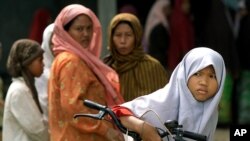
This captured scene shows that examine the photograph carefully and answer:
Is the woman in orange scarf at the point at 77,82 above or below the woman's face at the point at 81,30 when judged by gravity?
below

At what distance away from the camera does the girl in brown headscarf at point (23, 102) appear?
290 inches

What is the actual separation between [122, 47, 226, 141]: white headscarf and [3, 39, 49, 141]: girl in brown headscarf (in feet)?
5.50

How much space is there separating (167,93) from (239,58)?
20.1ft

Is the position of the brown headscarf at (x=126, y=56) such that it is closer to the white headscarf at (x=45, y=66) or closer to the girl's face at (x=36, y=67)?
the girl's face at (x=36, y=67)

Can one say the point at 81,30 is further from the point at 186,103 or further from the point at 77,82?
the point at 186,103

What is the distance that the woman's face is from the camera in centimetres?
704

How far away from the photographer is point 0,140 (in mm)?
8625

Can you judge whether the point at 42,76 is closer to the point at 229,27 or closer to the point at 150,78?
the point at 150,78

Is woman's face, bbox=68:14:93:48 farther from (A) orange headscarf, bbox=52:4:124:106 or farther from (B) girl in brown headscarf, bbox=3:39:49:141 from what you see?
(B) girl in brown headscarf, bbox=3:39:49:141

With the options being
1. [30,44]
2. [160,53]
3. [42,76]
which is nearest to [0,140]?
[42,76]

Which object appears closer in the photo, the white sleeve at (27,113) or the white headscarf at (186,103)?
the white headscarf at (186,103)

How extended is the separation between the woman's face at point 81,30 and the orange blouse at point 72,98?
0.21 m

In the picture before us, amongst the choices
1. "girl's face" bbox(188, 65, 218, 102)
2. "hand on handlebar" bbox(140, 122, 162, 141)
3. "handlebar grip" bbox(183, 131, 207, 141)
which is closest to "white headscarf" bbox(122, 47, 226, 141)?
"girl's face" bbox(188, 65, 218, 102)

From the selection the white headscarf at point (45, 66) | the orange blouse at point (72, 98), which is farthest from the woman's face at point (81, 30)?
the white headscarf at point (45, 66)
